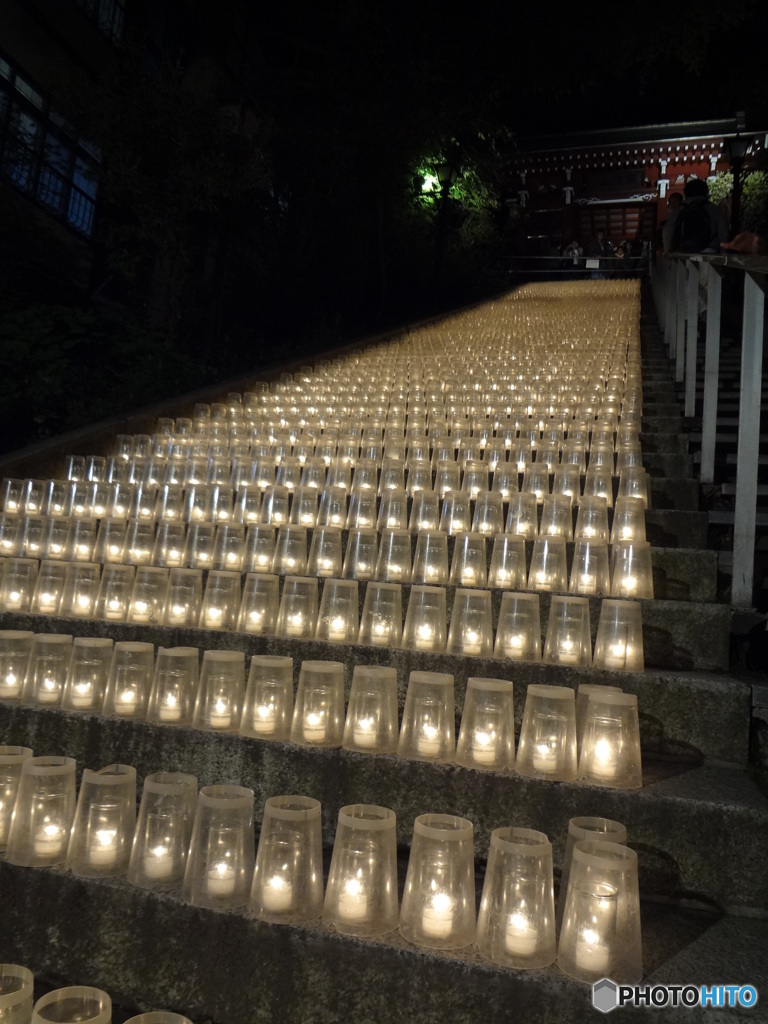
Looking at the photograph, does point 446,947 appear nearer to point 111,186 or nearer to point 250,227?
point 111,186

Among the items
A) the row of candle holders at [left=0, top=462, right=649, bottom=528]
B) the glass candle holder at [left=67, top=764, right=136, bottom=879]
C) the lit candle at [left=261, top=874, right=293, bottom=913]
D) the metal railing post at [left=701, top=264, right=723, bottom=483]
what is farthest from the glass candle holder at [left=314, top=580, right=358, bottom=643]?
the metal railing post at [left=701, top=264, right=723, bottom=483]

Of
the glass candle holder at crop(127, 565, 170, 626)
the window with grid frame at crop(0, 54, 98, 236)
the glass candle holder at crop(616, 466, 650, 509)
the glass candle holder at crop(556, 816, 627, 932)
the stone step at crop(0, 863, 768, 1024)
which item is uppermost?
the window with grid frame at crop(0, 54, 98, 236)

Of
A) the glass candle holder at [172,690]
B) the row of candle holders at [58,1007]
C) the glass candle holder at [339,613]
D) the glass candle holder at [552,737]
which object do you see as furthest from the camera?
the glass candle holder at [339,613]

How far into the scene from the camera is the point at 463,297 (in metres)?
17.5

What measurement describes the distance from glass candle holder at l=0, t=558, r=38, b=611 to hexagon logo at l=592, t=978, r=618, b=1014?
8.16 feet

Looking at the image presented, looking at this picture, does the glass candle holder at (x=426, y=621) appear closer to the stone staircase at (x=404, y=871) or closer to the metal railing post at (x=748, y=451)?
the stone staircase at (x=404, y=871)

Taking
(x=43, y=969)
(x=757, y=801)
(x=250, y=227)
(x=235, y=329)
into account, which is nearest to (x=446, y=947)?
(x=757, y=801)

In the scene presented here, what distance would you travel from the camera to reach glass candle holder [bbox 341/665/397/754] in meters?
2.20

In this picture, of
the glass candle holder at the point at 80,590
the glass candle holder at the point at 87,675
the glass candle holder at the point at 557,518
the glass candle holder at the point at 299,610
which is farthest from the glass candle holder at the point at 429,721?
the glass candle holder at the point at 80,590

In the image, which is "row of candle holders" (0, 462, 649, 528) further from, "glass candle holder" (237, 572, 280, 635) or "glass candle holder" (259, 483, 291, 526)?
"glass candle holder" (237, 572, 280, 635)

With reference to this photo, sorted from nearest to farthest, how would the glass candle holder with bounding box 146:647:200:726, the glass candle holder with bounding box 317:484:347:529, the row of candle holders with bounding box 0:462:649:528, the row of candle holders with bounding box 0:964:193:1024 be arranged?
the row of candle holders with bounding box 0:964:193:1024 < the glass candle holder with bounding box 146:647:200:726 < the row of candle holders with bounding box 0:462:649:528 < the glass candle holder with bounding box 317:484:347:529

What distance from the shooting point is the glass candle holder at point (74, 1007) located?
143 cm

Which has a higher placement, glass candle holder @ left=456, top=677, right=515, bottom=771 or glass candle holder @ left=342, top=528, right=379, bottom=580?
glass candle holder @ left=342, top=528, right=379, bottom=580

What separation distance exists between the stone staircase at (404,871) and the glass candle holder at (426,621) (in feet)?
0.29
